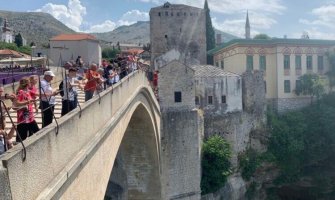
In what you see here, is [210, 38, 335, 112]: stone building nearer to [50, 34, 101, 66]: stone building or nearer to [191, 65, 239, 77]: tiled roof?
[191, 65, 239, 77]: tiled roof

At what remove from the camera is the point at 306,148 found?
34281 mm

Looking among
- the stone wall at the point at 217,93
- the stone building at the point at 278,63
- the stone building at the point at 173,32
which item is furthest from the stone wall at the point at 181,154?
the stone building at the point at 173,32

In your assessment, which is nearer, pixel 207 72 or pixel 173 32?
pixel 207 72

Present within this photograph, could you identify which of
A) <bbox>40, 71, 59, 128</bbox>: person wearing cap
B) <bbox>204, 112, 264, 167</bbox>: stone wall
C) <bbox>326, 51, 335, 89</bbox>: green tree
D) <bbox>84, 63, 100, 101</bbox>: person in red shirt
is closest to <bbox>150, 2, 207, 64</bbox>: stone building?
<bbox>326, 51, 335, 89</bbox>: green tree

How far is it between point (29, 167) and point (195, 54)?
39.8 metres

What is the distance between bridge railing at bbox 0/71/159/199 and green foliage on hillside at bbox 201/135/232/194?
18238mm

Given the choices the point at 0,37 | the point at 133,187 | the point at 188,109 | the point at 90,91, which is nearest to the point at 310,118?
the point at 188,109

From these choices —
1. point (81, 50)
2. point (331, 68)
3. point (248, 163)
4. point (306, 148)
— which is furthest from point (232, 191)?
point (81, 50)

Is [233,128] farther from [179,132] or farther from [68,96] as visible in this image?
[68,96]

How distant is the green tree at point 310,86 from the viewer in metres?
37.0

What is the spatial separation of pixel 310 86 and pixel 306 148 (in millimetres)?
5652

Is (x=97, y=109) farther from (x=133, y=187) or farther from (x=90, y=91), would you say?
(x=133, y=187)

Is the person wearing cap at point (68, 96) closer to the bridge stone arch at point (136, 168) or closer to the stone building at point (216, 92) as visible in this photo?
the bridge stone arch at point (136, 168)

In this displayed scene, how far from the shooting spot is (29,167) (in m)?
5.45
